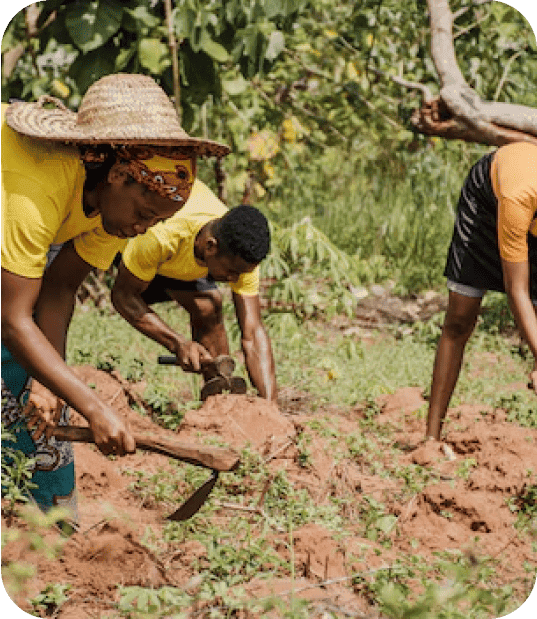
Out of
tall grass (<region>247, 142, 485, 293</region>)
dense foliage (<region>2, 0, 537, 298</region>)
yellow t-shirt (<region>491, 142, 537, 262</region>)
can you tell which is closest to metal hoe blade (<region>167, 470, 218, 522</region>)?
yellow t-shirt (<region>491, 142, 537, 262</region>)

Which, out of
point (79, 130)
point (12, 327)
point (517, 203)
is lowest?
point (12, 327)

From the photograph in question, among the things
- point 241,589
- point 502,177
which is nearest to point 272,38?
point 502,177

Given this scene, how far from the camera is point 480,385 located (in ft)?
16.7

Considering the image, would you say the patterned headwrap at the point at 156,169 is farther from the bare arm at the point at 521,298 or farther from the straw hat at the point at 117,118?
the bare arm at the point at 521,298

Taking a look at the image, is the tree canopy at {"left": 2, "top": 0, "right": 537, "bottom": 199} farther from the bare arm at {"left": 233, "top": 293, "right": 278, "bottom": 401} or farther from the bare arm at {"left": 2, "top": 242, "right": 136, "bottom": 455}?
the bare arm at {"left": 2, "top": 242, "right": 136, "bottom": 455}

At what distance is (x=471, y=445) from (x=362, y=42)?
119 inches

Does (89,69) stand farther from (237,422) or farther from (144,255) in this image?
(237,422)

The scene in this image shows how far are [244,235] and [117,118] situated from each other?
1169mm

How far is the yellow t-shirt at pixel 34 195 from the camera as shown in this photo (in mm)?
2406

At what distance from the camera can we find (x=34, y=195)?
2.44 m

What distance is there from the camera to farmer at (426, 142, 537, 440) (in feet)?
11.1

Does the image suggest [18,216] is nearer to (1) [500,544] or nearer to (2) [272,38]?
(1) [500,544]

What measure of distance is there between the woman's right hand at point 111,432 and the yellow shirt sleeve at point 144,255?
1637 millimetres

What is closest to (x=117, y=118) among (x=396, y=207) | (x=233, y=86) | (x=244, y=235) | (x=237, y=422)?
(x=244, y=235)
